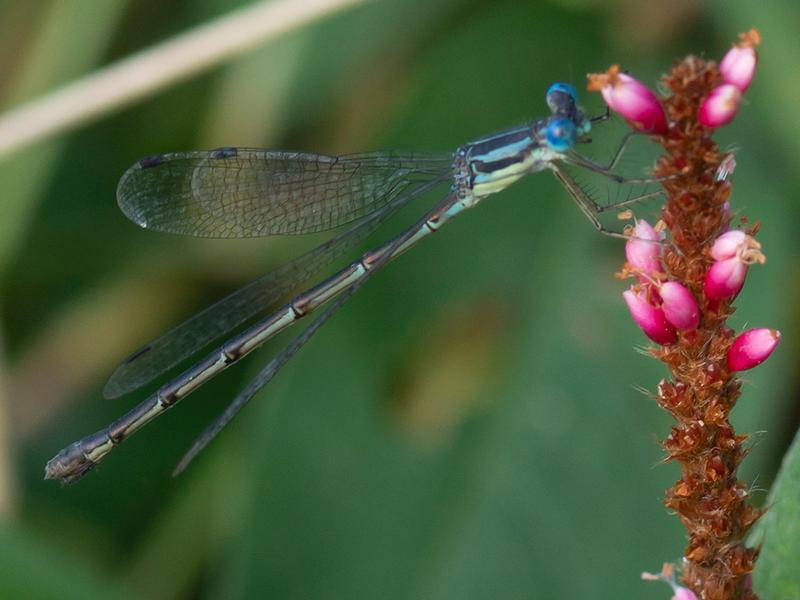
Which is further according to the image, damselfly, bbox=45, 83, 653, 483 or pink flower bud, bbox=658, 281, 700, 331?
damselfly, bbox=45, 83, 653, 483

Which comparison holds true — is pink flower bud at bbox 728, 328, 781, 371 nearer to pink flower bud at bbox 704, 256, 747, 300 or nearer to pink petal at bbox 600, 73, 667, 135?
pink flower bud at bbox 704, 256, 747, 300

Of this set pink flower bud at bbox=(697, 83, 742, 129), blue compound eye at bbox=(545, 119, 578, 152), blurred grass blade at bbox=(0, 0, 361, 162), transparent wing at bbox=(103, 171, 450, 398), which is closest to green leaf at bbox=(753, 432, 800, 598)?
pink flower bud at bbox=(697, 83, 742, 129)

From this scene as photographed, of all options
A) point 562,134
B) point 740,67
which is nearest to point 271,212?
point 562,134

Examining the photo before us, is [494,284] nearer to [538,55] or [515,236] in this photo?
[515,236]

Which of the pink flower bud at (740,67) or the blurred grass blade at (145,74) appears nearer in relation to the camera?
the pink flower bud at (740,67)

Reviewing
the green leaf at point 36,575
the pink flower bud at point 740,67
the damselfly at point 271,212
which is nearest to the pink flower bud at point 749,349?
the pink flower bud at point 740,67

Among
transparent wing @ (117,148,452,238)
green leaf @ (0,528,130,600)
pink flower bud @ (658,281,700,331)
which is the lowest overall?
pink flower bud @ (658,281,700,331)

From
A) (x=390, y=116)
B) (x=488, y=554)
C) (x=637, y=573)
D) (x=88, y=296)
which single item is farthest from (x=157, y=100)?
(x=637, y=573)

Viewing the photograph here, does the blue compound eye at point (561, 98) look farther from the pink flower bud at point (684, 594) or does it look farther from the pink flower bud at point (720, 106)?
the pink flower bud at point (684, 594)
